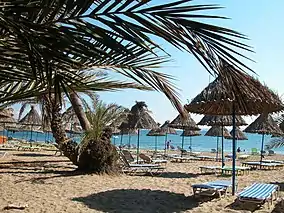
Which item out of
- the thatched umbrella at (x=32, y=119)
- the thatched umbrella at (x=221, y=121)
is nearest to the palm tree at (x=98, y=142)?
the thatched umbrella at (x=221, y=121)

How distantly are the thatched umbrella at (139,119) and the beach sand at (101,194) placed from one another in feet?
20.0

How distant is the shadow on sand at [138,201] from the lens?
625 centimetres

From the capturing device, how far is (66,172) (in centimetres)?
1015

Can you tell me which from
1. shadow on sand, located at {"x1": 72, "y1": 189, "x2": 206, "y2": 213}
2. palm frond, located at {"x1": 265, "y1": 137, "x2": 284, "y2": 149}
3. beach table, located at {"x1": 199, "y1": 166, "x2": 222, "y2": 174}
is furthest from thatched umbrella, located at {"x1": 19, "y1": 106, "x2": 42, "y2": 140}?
shadow on sand, located at {"x1": 72, "y1": 189, "x2": 206, "y2": 213}

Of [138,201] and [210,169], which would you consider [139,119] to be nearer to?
[210,169]

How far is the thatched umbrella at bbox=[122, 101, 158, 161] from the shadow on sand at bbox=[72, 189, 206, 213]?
27.6 ft

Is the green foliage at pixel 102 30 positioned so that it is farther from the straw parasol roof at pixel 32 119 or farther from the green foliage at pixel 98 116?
the straw parasol roof at pixel 32 119

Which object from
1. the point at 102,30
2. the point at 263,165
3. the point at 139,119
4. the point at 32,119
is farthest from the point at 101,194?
the point at 32,119

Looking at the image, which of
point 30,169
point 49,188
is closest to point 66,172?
point 30,169

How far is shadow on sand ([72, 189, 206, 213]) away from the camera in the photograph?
20.5 ft

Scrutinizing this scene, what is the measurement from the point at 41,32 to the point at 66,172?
9.10 meters

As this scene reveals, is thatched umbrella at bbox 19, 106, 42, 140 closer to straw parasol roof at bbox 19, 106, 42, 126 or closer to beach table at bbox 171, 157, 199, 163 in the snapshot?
straw parasol roof at bbox 19, 106, 42, 126

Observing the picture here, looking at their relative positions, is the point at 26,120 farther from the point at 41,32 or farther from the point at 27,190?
the point at 41,32

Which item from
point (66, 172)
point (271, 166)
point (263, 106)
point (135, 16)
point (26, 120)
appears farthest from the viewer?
point (26, 120)
